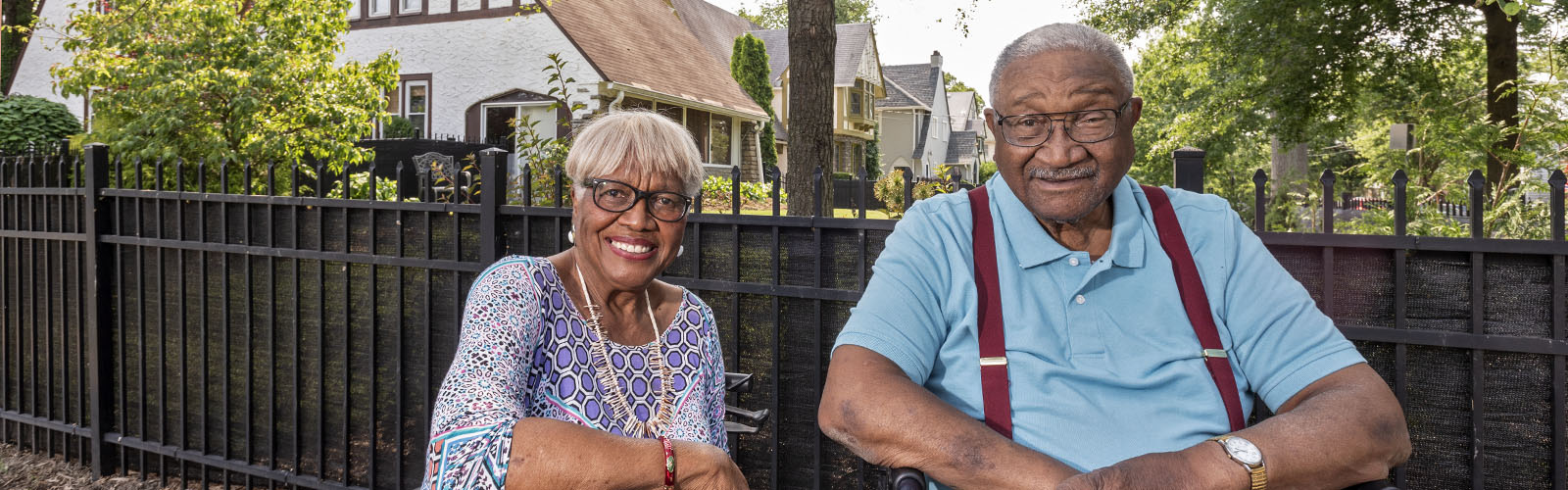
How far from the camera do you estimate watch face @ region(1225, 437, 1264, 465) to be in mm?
1812

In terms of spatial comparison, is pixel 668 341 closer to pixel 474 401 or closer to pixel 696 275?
pixel 474 401

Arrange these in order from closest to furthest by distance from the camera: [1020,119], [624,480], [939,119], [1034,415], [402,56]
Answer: [624,480] < [1034,415] < [1020,119] < [402,56] < [939,119]

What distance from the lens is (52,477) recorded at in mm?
4824

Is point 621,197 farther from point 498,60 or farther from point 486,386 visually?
point 498,60

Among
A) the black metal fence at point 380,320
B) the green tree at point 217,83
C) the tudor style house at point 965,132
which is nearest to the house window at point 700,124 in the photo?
the green tree at point 217,83

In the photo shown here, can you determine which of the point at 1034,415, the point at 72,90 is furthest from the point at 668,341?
the point at 72,90

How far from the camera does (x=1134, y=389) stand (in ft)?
6.88

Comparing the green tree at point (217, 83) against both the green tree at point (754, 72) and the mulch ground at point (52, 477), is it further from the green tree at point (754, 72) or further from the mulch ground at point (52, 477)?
the green tree at point (754, 72)

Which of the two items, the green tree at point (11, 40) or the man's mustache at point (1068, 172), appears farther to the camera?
the green tree at point (11, 40)

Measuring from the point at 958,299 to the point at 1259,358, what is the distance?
66cm

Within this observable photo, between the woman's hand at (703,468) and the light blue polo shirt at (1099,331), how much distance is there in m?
0.42

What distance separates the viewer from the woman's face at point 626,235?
6.94 feet

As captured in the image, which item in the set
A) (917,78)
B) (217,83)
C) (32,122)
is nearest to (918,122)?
(917,78)

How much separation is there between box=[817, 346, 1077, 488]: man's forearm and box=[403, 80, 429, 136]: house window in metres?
22.0
